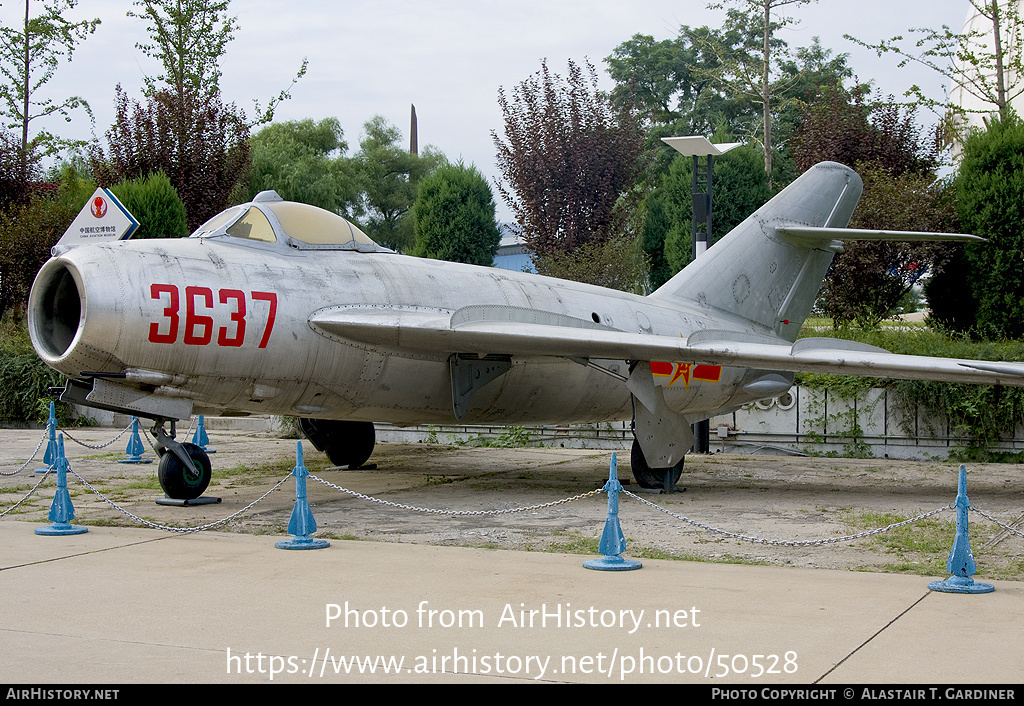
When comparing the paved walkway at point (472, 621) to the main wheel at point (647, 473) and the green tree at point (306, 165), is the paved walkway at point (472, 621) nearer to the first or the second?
the main wheel at point (647, 473)

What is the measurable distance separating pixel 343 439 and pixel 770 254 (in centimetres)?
649

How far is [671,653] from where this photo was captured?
4.72m

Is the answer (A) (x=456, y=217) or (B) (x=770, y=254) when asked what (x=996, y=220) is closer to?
(B) (x=770, y=254)

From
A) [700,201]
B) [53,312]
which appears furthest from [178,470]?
[700,201]

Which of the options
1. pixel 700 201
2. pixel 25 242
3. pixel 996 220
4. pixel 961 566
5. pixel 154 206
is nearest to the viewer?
pixel 961 566

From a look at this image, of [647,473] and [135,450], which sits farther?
[135,450]

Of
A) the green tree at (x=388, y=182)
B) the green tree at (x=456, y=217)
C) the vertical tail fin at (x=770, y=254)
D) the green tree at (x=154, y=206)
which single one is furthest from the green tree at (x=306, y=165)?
the vertical tail fin at (x=770, y=254)

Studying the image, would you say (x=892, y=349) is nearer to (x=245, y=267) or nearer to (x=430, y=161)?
(x=245, y=267)

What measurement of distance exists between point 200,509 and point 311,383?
1.66 metres

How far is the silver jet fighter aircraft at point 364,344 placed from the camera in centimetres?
875

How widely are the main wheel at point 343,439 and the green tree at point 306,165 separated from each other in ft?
68.6

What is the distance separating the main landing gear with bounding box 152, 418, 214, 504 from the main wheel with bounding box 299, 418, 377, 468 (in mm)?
3754

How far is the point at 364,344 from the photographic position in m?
9.92
